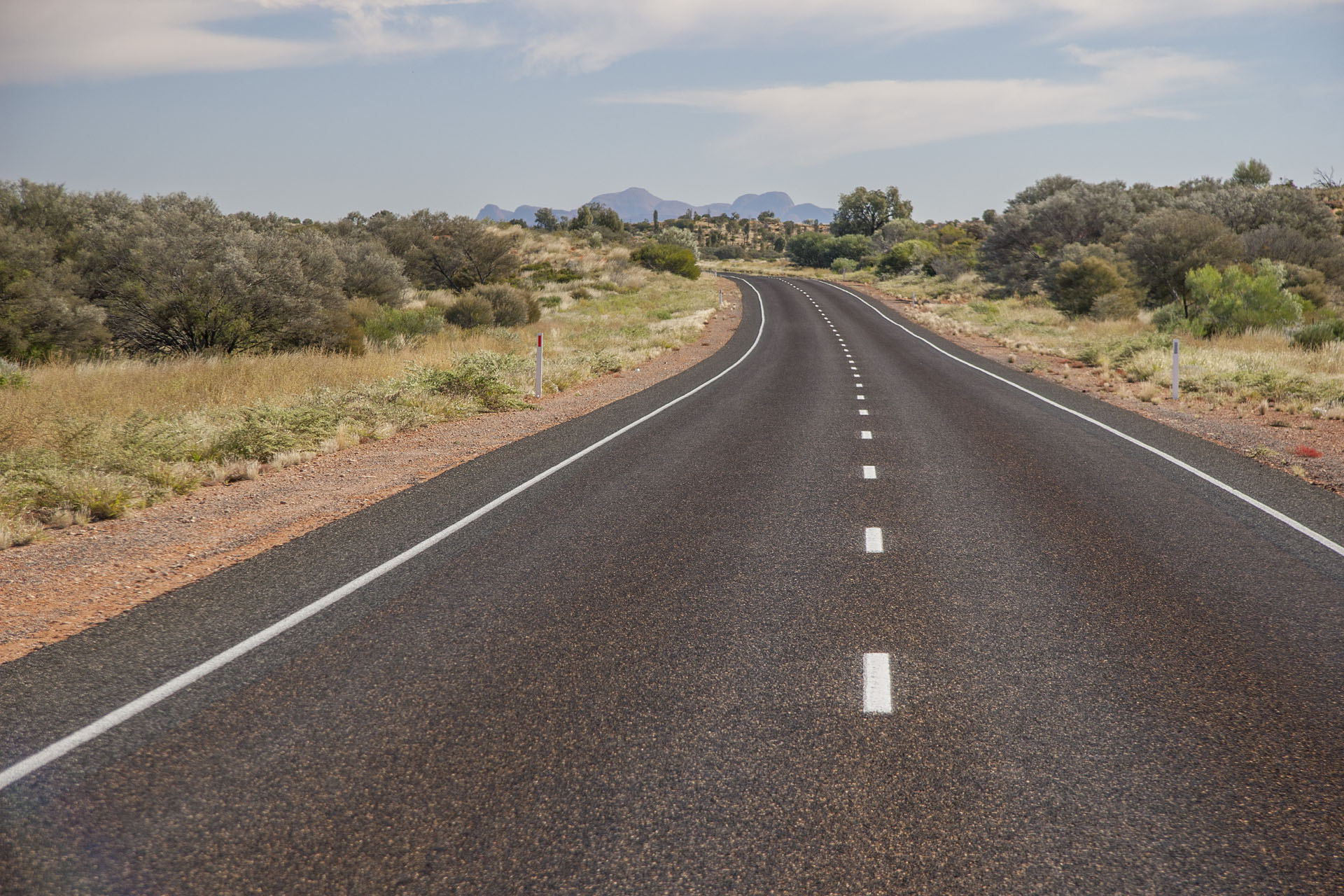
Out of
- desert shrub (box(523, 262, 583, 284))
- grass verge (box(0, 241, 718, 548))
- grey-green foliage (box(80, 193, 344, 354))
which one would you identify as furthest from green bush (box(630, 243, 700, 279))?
grey-green foliage (box(80, 193, 344, 354))

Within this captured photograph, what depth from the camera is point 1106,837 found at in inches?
131

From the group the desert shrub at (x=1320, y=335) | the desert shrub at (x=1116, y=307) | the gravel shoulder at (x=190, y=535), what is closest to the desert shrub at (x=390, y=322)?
the gravel shoulder at (x=190, y=535)

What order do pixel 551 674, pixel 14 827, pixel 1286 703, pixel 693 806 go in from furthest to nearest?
pixel 551 674, pixel 1286 703, pixel 693 806, pixel 14 827

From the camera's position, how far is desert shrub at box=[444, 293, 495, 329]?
34938mm

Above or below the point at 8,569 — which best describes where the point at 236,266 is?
above

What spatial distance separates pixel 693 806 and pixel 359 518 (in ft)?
19.2

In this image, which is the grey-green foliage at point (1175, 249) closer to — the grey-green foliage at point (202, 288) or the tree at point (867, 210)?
the grey-green foliage at point (202, 288)

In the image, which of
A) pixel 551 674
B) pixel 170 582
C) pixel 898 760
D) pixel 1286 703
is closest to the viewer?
pixel 898 760

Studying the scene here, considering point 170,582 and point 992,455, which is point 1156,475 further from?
point 170,582

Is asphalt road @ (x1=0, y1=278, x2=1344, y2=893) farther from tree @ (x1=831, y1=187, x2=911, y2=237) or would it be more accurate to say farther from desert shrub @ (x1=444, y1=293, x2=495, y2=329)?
tree @ (x1=831, y1=187, x2=911, y2=237)

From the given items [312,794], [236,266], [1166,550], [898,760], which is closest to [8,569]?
[312,794]

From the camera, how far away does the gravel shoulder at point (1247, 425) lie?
1154 centimetres

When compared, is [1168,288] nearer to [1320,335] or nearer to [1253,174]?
[1320,335]

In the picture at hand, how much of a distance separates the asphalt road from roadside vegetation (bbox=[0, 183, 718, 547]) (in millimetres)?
3622
